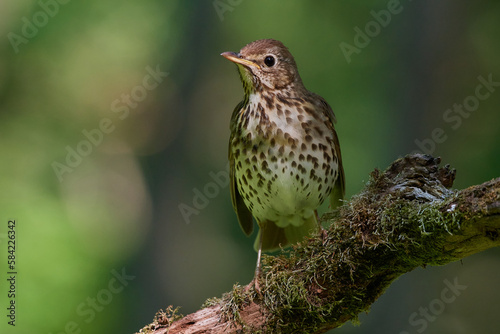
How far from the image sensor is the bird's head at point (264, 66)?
13.3 ft

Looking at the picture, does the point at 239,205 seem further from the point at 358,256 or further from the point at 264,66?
the point at 358,256

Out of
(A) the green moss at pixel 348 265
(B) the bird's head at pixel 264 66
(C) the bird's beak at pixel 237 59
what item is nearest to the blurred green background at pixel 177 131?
(B) the bird's head at pixel 264 66

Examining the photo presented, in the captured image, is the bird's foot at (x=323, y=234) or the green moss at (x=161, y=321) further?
the green moss at (x=161, y=321)

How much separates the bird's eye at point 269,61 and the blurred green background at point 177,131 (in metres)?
3.17

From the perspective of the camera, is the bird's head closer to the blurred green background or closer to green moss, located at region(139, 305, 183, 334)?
green moss, located at region(139, 305, 183, 334)

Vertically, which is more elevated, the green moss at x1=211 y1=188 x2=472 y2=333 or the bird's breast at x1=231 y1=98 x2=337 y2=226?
the bird's breast at x1=231 y1=98 x2=337 y2=226

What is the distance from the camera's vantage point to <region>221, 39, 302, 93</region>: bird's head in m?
4.05

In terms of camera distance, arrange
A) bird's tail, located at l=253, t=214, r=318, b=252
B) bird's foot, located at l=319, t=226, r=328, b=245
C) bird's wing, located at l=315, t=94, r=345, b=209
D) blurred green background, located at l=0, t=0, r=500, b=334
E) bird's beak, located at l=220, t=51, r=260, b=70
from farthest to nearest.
A: 1. blurred green background, located at l=0, t=0, r=500, b=334
2. bird's tail, located at l=253, t=214, r=318, b=252
3. bird's wing, located at l=315, t=94, r=345, b=209
4. bird's beak, located at l=220, t=51, r=260, b=70
5. bird's foot, located at l=319, t=226, r=328, b=245

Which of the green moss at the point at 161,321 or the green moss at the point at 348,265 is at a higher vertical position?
the green moss at the point at 161,321

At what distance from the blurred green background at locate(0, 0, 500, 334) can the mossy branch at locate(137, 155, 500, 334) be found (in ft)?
12.4

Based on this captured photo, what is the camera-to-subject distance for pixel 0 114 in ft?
28.9

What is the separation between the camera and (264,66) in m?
4.10

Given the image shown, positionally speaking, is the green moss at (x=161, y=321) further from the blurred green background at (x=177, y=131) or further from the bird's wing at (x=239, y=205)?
the blurred green background at (x=177, y=131)

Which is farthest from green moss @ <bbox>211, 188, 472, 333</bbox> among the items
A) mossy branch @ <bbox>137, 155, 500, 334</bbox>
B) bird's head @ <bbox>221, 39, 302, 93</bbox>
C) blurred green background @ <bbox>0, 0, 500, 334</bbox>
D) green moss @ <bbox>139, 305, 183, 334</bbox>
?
blurred green background @ <bbox>0, 0, 500, 334</bbox>
